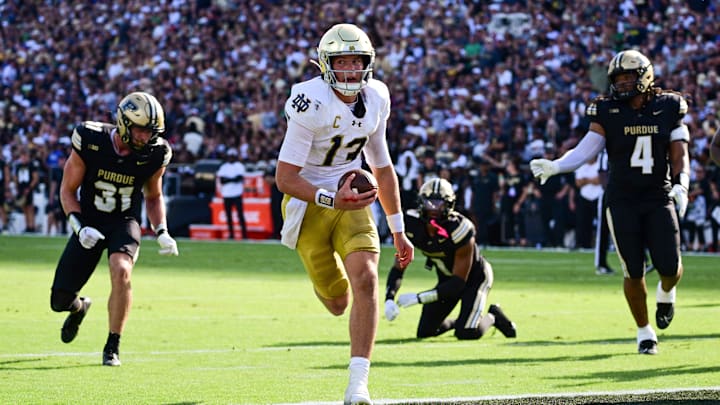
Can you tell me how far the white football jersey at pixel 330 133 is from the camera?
622cm

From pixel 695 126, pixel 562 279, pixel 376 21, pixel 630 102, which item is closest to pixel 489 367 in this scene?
pixel 630 102

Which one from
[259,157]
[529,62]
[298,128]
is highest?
[298,128]

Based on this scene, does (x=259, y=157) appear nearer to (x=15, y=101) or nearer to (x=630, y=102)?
(x=15, y=101)

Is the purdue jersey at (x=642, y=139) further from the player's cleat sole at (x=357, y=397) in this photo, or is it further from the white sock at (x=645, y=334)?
the player's cleat sole at (x=357, y=397)

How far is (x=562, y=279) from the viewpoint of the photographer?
48.5 ft

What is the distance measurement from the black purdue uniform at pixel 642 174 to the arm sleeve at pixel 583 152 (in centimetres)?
9

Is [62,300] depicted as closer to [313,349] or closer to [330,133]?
[313,349]

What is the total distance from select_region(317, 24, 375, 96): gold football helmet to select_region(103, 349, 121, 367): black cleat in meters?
2.31

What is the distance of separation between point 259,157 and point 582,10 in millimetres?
6961

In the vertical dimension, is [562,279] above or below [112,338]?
below

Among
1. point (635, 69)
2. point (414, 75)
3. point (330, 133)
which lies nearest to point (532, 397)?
point (330, 133)

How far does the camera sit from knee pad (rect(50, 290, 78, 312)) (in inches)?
316

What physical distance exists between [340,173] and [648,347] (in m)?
2.73

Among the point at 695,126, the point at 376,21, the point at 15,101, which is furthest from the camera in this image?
the point at 15,101
